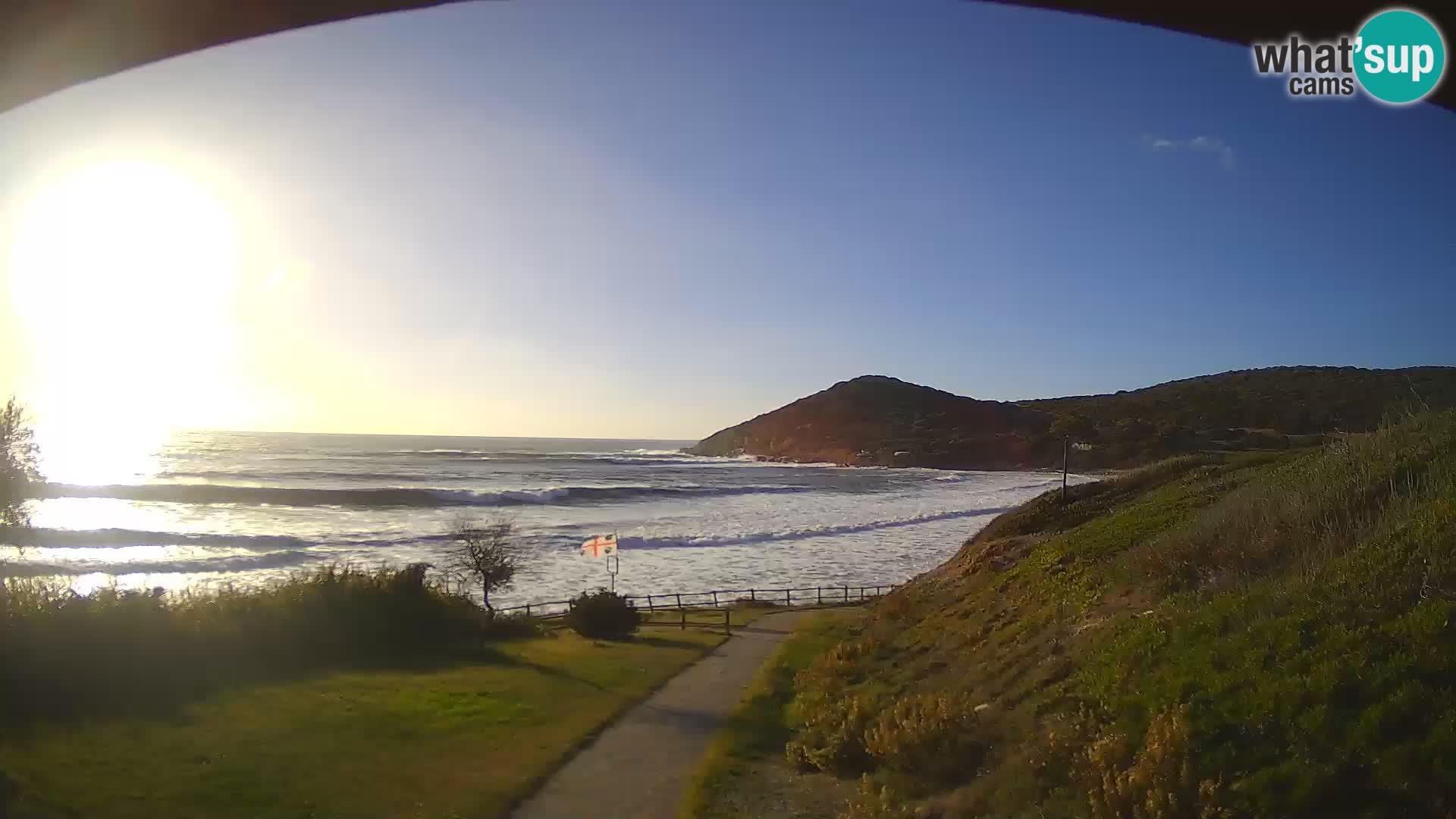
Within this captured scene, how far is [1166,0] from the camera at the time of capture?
3.03 meters

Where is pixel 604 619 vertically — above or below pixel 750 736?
below

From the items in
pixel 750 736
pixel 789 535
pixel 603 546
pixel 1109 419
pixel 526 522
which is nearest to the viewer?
pixel 750 736

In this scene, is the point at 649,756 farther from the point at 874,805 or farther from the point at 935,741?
the point at 935,741

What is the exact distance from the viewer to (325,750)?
12672 millimetres

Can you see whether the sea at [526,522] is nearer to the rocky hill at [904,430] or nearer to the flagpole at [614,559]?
the flagpole at [614,559]

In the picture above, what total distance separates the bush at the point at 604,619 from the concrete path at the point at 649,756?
5.46m

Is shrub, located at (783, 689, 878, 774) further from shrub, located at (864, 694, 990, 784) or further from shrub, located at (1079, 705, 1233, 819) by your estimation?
shrub, located at (1079, 705, 1233, 819)

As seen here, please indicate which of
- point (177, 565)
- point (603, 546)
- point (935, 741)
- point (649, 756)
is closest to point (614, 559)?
point (603, 546)

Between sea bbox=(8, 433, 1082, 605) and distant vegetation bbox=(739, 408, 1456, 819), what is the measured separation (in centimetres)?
1937

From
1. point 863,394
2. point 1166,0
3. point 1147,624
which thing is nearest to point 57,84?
point 1166,0

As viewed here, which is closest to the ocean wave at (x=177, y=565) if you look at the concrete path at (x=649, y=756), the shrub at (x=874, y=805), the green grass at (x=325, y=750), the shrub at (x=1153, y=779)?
the green grass at (x=325, y=750)

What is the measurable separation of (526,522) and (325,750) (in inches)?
1815

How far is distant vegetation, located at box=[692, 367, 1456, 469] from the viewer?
163ft

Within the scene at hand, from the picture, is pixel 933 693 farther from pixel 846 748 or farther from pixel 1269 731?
pixel 1269 731
